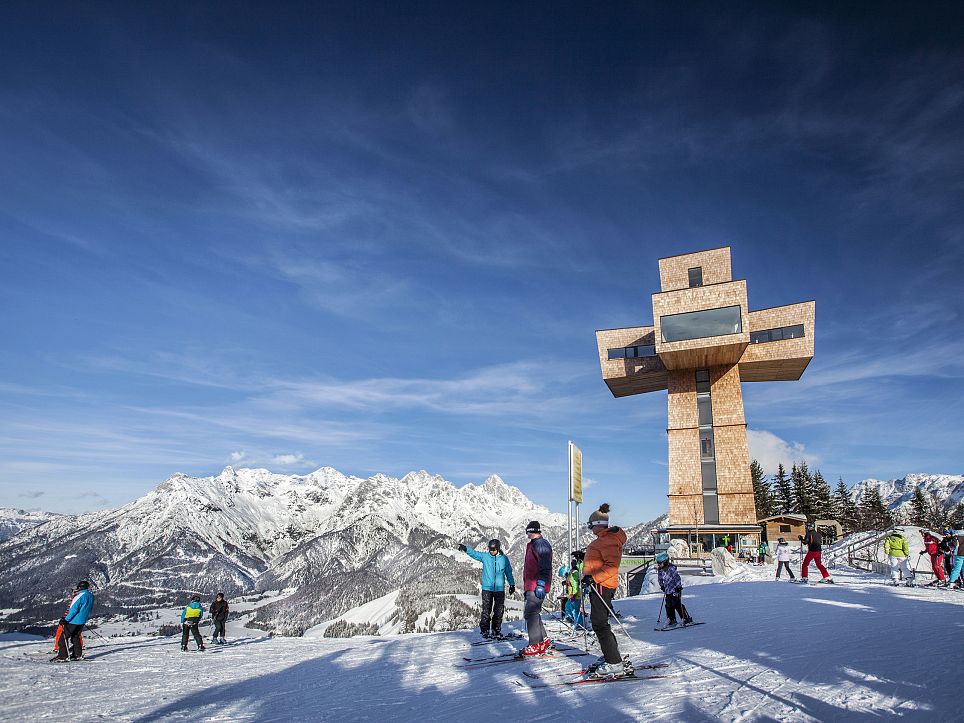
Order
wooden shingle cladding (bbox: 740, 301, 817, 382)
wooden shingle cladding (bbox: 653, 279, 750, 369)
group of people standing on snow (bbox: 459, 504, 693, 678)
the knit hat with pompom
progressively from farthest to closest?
wooden shingle cladding (bbox: 740, 301, 817, 382), wooden shingle cladding (bbox: 653, 279, 750, 369), the knit hat with pompom, group of people standing on snow (bbox: 459, 504, 693, 678)

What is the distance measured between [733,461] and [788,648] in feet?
117

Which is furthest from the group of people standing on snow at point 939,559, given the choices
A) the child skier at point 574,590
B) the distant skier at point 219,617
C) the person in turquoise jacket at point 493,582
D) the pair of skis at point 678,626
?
the distant skier at point 219,617

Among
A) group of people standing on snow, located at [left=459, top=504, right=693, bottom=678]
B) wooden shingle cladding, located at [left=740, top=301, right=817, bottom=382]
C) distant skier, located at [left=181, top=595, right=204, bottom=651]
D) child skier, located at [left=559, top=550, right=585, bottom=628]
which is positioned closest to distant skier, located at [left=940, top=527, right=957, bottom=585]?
group of people standing on snow, located at [left=459, top=504, right=693, bottom=678]

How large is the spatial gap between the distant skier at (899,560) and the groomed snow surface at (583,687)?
21.6 feet

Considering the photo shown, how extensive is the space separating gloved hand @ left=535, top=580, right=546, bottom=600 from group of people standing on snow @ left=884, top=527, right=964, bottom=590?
1619 cm

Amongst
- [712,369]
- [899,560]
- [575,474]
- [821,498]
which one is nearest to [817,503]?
[821,498]

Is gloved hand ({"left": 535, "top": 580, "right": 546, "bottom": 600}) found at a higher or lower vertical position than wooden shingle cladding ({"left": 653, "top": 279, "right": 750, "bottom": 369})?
lower

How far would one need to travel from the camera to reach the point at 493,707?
692 centimetres

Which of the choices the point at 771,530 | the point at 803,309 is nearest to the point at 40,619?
the point at 771,530

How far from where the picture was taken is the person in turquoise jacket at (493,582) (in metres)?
12.4

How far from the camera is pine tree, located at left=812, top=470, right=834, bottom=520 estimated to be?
79812 mm

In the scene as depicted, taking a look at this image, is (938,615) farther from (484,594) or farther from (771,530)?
(771,530)

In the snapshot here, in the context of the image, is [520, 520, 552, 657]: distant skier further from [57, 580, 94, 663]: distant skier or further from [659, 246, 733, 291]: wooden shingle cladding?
[659, 246, 733, 291]: wooden shingle cladding

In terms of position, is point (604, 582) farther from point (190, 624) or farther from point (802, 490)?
point (802, 490)
